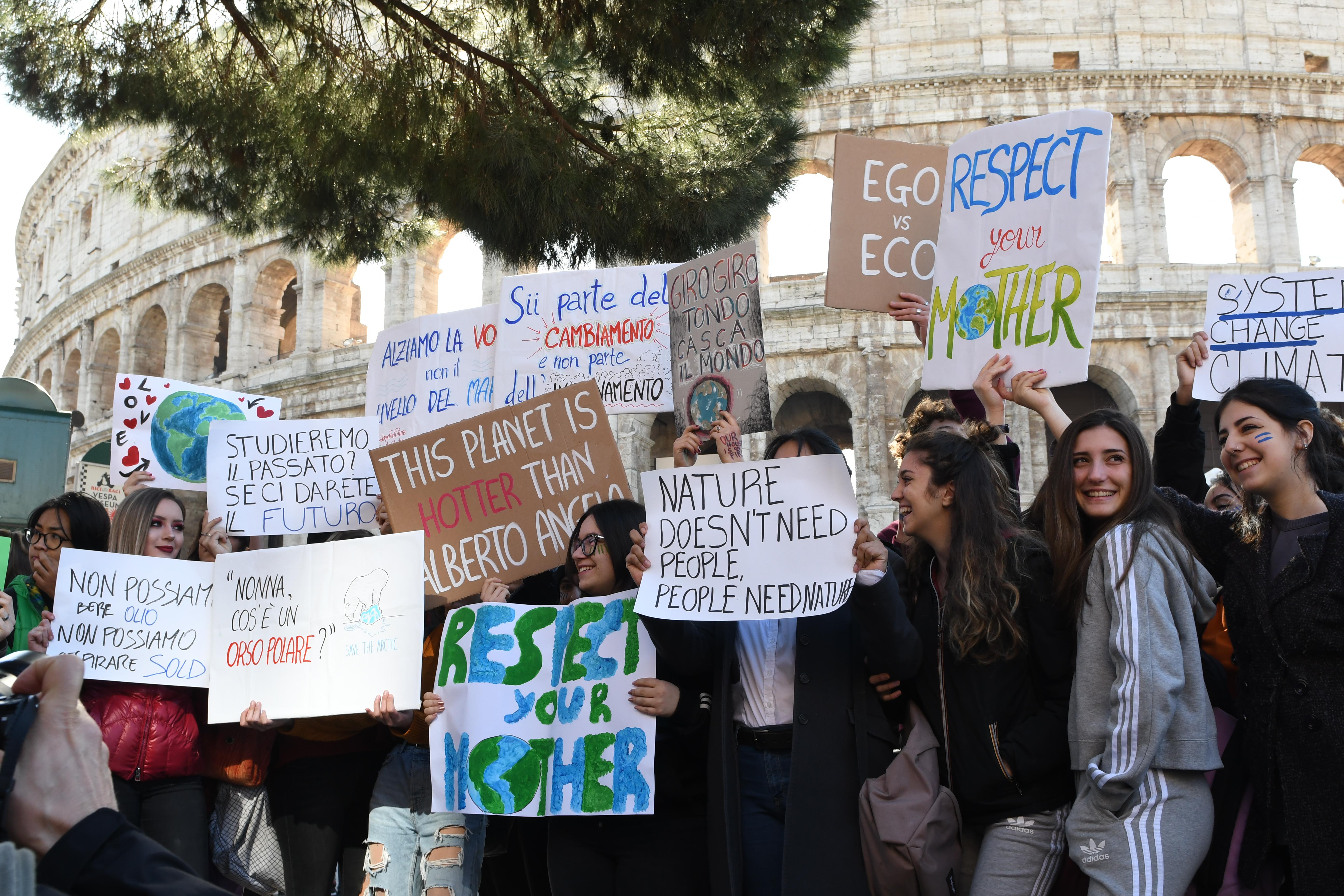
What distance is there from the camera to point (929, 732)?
114 inches

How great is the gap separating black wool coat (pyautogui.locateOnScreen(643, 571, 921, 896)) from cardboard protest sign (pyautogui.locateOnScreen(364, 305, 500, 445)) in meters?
2.69

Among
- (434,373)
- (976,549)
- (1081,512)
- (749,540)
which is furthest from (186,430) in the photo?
(1081,512)

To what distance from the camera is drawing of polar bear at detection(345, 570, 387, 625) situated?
378 centimetres

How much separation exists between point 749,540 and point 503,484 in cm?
125

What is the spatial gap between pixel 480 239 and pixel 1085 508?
151 inches

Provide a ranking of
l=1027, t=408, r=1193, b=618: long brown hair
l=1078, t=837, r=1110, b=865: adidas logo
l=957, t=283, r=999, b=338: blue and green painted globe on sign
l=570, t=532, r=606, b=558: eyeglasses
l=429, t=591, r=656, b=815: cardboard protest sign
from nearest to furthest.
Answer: l=1078, t=837, r=1110, b=865: adidas logo < l=1027, t=408, r=1193, b=618: long brown hair < l=429, t=591, r=656, b=815: cardboard protest sign < l=570, t=532, r=606, b=558: eyeglasses < l=957, t=283, r=999, b=338: blue and green painted globe on sign

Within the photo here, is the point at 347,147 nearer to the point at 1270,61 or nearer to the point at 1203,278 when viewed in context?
the point at 1203,278

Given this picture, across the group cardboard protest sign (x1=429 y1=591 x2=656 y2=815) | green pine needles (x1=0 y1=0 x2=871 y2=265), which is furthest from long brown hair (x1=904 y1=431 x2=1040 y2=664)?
green pine needles (x1=0 y1=0 x2=871 y2=265)

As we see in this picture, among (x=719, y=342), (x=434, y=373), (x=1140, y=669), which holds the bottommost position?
(x=1140, y=669)

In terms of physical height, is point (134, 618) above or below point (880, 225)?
below

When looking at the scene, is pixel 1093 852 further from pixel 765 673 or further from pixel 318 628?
pixel 318 628

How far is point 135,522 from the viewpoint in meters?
3.96

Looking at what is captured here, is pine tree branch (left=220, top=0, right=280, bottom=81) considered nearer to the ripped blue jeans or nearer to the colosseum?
the ripped blue jeans

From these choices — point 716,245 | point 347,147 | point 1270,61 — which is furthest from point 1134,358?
point 347,147
